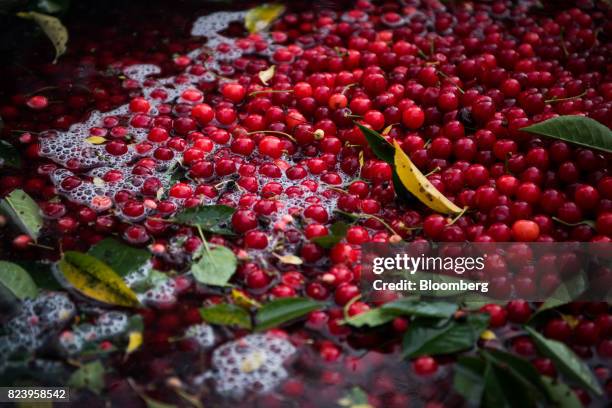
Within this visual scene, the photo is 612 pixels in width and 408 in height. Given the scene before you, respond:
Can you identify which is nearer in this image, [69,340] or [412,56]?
[69,340]

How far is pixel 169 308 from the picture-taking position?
1381 millimetres

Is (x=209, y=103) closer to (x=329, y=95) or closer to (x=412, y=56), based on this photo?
(x=329, y=95)

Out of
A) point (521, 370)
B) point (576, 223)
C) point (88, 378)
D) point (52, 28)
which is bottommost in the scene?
point (88, 378)

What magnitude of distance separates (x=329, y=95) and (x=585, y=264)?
817 mm

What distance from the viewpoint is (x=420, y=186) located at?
1.50m

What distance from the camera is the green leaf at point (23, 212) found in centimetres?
151

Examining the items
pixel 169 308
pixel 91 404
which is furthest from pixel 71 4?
pixel 91 404

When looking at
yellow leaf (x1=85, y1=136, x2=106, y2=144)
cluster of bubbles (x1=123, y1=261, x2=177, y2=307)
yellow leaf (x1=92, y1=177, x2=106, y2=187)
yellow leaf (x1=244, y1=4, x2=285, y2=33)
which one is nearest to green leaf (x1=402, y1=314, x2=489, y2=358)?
cluster of bubbles (x1=123, y1=261, x2=177, y2=307)

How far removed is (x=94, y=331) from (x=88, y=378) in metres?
0.10

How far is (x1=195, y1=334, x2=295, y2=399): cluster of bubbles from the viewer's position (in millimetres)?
1260

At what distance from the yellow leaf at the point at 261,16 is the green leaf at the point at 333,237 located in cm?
99

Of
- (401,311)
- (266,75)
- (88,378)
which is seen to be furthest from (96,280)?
(266,75)

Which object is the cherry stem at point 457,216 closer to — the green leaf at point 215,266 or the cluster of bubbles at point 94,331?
the green leaf at point 215,266

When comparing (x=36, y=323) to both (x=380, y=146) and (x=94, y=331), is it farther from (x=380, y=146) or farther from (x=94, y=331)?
(x=380, y=146)
